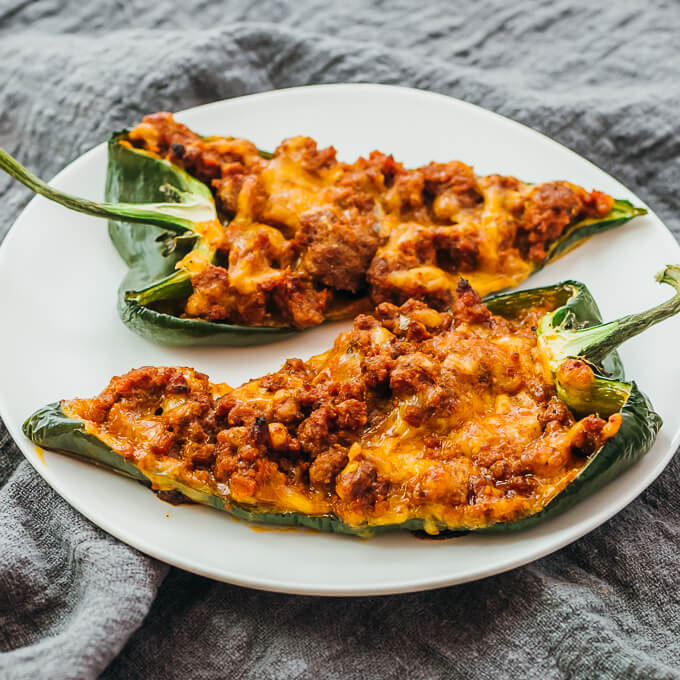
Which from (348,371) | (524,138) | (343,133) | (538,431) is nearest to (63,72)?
(343,133)

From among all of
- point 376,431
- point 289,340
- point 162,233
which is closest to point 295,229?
point 289,340

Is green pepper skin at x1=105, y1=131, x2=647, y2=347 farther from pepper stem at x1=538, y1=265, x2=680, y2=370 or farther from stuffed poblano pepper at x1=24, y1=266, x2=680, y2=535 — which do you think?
pepper stem at x1=538, y1=265, x2=680, y2=370

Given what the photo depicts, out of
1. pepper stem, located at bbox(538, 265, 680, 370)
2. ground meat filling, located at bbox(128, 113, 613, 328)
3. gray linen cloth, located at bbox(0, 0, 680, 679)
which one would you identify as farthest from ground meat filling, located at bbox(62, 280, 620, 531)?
ground meat filling, located at bbox(128, 113, 613, 328)

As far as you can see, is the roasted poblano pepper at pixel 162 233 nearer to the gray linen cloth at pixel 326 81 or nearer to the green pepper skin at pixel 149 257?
the green pepper skin at pixel 149 257

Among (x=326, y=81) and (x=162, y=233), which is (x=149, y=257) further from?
(x=326, y=81)

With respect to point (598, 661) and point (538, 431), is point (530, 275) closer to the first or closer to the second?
point (538, 431)

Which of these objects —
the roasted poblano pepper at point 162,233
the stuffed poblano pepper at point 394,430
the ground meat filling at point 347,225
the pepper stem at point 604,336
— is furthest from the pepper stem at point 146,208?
the pepper stem at point 604,336
